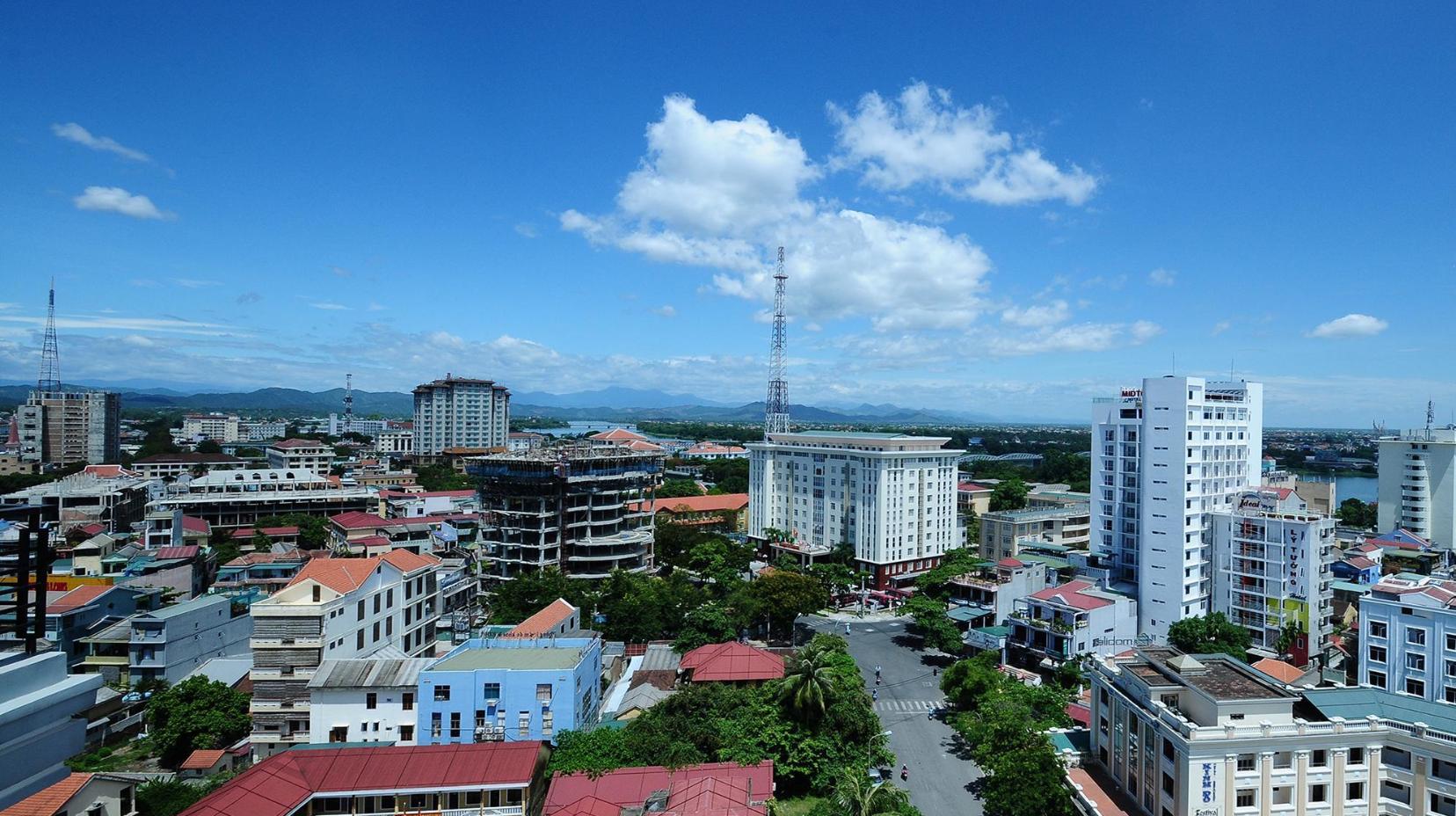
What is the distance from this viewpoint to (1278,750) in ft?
61.8

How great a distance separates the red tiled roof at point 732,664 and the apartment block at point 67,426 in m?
95.8

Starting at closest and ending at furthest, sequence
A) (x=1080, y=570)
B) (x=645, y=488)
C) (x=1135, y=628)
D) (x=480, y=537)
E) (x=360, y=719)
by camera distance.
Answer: (x=360, y=719), (x=1135, y=628), (x=1080, y=570), (x=480, y=537), (x=645, y=488)

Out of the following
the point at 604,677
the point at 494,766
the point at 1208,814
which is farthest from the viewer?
the point at 604,677

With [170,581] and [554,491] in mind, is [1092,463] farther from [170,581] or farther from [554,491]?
[170,581]

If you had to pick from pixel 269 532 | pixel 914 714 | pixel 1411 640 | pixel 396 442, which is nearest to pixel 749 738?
pixel 914 714

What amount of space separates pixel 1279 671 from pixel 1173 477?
11.7 m

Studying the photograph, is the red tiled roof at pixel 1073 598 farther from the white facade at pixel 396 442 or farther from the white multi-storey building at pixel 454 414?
the white facade at pixel 396 442

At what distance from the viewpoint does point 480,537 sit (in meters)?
48.9

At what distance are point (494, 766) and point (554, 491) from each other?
83.7ft

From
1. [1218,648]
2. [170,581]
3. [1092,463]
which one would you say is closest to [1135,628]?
[1218,648]

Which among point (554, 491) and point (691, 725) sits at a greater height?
point (554, 491)

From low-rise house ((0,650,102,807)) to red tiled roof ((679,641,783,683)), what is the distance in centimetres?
2155

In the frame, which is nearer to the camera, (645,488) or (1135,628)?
(1135,628)

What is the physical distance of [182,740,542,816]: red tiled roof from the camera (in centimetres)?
1836
